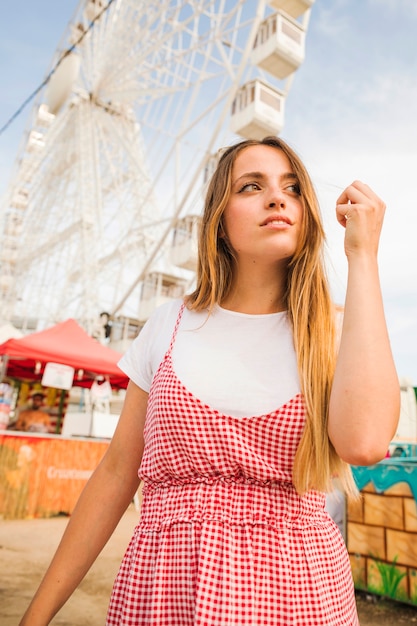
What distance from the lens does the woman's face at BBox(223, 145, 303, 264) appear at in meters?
1.12

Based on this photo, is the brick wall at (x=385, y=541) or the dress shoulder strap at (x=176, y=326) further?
the brick wall at (x=385, y=541)

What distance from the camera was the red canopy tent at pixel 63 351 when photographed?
7.18m

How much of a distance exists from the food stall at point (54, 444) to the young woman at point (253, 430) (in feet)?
17.6

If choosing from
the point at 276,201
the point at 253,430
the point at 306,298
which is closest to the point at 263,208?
the point at 276,201

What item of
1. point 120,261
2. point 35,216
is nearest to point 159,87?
point 120,261

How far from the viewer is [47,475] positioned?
6.16m

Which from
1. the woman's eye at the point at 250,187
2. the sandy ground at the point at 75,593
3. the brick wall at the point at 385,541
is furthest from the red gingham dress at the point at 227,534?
the brick wall at the point at 385,541

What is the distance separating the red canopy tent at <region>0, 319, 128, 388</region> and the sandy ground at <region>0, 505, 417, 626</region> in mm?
2864

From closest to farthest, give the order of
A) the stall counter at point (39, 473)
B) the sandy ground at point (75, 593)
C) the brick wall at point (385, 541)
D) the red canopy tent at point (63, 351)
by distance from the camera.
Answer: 1. the sandy ground at point (75, 593)
2. the brick wall at point (385, 541)
3. the stall counter at point (39, 473)
4. the red canopy tent at point (63, 351)

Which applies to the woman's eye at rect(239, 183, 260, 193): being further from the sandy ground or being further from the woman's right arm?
the sandy ground

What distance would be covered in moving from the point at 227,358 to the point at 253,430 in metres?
0.19

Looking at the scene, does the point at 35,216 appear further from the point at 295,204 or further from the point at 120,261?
the point at 295,204

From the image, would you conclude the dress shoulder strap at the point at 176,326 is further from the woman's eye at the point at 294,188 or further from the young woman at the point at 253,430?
the woman's eye at the point at 294,188

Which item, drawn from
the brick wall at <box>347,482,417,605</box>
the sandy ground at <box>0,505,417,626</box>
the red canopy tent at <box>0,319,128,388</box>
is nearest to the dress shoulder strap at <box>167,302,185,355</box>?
the sandy ground at <box>0,505,417,626</box>
